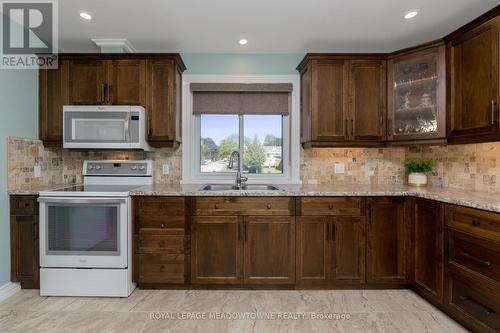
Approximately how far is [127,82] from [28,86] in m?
0.92

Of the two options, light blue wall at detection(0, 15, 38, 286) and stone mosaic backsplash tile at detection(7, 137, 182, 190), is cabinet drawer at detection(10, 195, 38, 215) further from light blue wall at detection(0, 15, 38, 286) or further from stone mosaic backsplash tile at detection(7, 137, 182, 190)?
stone mosaic backsplash tile at detection(7, 137, 182, 190)

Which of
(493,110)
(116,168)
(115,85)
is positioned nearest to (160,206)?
(116,168)

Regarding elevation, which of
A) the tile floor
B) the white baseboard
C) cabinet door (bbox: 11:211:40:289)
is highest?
cabinet door (bbox: 11:211:40:289)

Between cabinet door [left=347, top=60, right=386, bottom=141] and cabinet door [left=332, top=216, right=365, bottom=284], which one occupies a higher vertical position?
cabinet door [left=347, top=60, right=386, bottom=141]

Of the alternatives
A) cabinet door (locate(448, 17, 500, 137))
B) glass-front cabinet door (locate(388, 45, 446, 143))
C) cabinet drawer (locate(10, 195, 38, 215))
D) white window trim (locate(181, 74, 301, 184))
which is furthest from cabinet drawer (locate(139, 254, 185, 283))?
cabinet door (locate(448, 17, 500, 137))

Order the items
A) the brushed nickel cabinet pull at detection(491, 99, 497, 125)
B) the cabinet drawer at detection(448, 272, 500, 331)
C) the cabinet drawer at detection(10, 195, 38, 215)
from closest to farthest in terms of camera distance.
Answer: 1. the cabinet drawer at detection(448, 272, 500, 331)
2. the brushed nickel cabinet pull at detection(491, 99, 497, 125)
3. the cabinet drawer at detection(10, 195, 38, 215)

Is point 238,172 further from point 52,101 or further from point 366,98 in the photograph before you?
point 52,101

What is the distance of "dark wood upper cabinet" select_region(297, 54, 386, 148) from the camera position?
109 inches

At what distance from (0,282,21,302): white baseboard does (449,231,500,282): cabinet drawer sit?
3639 mm

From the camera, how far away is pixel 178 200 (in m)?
2.45

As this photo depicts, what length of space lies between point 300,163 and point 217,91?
126cm

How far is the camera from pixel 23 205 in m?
2.42

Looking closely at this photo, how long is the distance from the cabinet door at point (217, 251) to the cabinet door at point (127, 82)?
1.39m

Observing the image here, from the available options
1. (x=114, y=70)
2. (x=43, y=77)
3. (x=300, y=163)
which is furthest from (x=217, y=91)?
(x=43, y=77)
